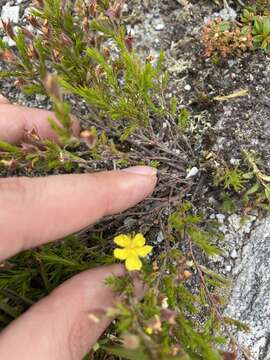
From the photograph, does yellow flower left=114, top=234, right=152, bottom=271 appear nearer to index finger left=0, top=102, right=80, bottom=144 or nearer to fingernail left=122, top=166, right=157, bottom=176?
fingernail left=122, top=166, right=157, bottom=176

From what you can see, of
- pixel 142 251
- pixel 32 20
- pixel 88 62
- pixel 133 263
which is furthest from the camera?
A: pixel 88 62

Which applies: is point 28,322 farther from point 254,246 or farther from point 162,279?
point 254,246

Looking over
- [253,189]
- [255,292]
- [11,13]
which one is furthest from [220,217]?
[11,13]

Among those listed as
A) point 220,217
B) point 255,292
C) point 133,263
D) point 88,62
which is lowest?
point 255,292

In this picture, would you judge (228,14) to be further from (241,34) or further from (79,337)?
(79,337)

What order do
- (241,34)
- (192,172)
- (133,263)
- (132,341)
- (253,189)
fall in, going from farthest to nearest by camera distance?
(241,34) < (192,172) < (253,189) < (133,263) < (132,341)

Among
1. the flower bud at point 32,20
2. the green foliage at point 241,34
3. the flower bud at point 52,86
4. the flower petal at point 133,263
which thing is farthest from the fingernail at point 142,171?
the green foliage at point 241,34
